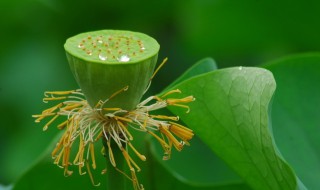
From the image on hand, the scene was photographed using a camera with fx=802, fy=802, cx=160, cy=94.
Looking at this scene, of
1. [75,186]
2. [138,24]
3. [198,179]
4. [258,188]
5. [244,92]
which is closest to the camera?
[244,92]

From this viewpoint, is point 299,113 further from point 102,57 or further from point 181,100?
point 102,57

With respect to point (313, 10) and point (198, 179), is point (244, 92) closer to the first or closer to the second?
point (198, 179)

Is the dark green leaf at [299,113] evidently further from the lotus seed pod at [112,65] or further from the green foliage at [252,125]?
the lotus seed pod at [112,65]

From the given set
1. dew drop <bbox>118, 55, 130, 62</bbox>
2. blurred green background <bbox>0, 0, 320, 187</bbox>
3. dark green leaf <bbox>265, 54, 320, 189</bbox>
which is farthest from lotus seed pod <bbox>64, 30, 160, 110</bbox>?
blurred green background <bbox>0, 0, 320, 187</bbox>

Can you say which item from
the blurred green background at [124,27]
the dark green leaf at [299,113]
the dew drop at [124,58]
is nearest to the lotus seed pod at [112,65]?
the dew drop at [124,58]

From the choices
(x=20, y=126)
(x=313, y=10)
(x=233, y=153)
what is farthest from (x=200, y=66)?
(x=20, y=126)
